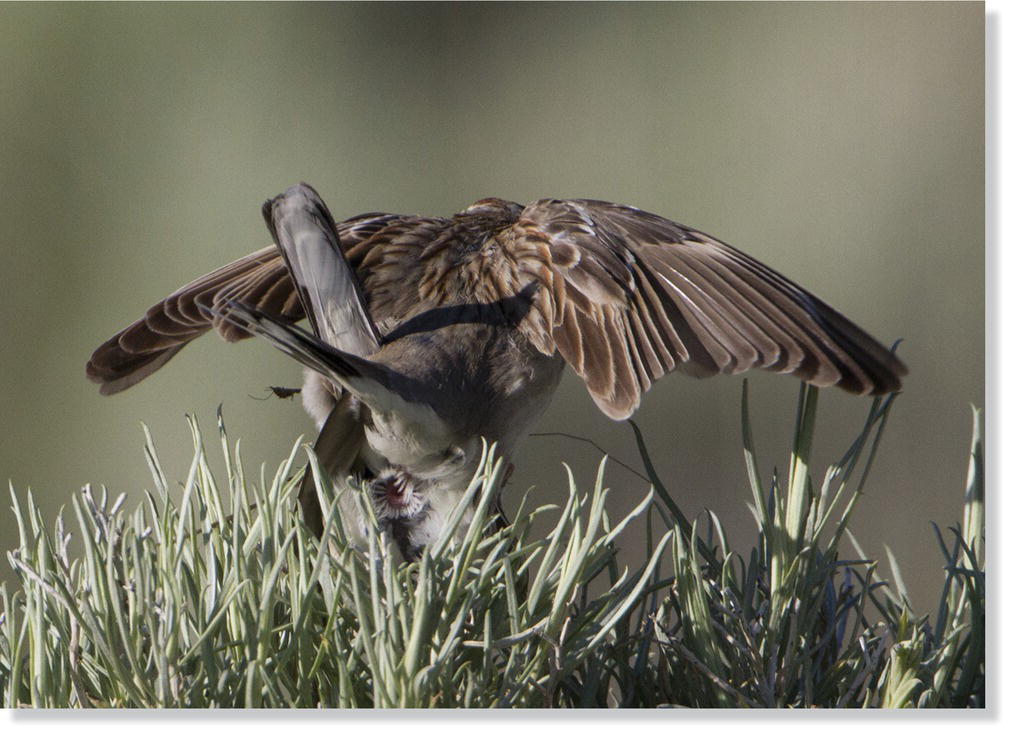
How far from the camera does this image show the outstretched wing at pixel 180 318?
3.90ft

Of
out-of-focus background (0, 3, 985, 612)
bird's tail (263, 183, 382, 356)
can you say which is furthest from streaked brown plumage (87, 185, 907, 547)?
out-of-focus background (0, 3, 985, 612)

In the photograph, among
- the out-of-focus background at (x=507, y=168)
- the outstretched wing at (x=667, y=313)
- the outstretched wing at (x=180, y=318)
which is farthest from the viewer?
the out-of-focus background at (x=507, y=168)

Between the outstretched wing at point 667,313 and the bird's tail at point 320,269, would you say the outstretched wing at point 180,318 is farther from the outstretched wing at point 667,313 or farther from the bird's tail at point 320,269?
the outstretched wing at point 667,313

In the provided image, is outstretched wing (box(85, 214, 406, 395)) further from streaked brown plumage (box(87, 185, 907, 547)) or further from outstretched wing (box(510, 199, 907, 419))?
outstretched wing (box(510, 199, 907, 419))

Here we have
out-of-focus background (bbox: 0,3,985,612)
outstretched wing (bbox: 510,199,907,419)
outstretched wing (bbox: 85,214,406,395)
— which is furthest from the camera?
out-of-focus background (bbox: 0,3,985,612)

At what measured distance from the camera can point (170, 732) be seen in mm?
642

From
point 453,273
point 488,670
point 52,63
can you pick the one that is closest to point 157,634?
point 488,670

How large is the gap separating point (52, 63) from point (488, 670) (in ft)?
4.27

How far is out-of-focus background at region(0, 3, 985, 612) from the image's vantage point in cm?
136

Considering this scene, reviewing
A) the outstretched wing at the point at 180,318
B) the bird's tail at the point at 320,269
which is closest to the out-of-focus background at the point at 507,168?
the outstretched wing at the point at 180,318

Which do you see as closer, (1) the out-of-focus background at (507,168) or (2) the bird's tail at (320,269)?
(2) the bird's tail at (320,269)

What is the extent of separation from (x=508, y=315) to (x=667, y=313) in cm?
19

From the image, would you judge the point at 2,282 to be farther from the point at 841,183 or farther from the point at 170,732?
the point at 841,183

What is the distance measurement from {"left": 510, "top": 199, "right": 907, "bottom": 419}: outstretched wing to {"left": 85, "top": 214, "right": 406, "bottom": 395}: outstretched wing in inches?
10.8
